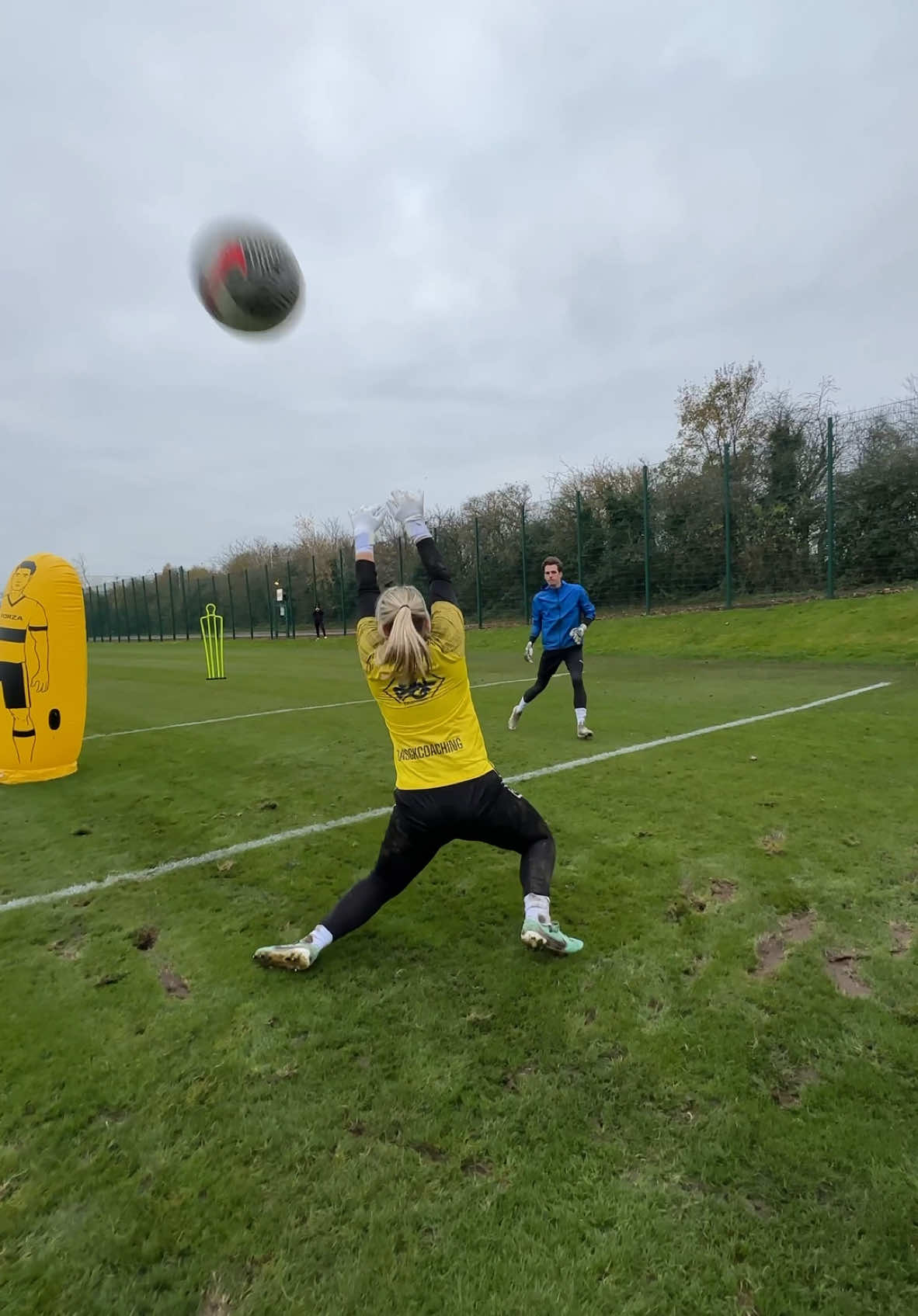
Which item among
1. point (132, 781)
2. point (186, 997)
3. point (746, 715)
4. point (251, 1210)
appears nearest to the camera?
point (251, 1210)

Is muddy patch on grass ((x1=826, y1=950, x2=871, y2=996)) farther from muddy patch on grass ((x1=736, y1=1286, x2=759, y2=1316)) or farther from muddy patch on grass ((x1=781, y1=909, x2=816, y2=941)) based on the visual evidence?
muddy patch on grass ((x1=736, y1=1286, x2=759, y2=1316))

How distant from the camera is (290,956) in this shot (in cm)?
327

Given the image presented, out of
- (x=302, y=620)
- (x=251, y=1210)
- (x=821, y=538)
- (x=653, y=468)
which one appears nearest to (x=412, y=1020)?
(x=251, y=1210)

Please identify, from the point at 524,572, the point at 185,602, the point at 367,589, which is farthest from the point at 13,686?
the point at 185,602

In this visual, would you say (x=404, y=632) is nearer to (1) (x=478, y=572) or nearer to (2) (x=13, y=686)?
(2) (x=13, y=686)

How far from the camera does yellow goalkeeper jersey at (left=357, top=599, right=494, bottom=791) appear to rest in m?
3.34

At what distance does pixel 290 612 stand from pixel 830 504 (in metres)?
29.7

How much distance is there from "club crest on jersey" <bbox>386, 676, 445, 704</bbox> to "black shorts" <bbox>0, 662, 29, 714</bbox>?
5534mm

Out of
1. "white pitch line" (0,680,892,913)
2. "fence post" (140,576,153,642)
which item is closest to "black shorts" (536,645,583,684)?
"white pitch line" (0,680,892,913)

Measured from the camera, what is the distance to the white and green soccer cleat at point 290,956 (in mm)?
3275

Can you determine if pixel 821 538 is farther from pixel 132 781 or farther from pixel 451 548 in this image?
pixel 132 781

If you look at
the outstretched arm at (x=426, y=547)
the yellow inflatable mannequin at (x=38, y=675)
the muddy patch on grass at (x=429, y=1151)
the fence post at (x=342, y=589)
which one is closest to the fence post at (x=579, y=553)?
the fence post at (x=342, y=589)

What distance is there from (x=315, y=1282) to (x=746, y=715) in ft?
25.6

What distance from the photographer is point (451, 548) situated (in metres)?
31.4
